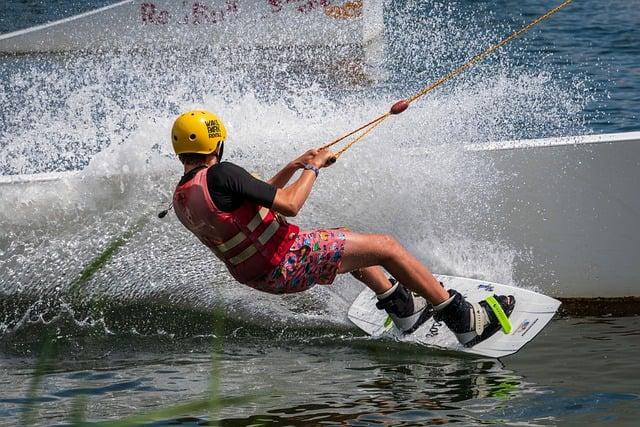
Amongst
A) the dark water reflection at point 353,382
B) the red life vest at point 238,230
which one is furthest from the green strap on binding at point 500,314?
the red life vest at point 238,230

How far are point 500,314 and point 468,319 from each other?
0.22 metres

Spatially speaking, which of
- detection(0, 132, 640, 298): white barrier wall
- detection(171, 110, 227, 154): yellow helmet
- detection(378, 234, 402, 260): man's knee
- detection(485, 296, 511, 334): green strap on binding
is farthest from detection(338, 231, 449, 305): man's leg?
detection(0, 132, 640, 298): white barrier wall

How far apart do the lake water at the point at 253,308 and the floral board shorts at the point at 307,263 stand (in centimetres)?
41

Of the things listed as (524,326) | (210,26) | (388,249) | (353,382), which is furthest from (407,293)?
(210,26)

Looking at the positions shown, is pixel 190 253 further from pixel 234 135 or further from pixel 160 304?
pixel 234 135

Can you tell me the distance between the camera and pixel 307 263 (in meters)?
5.00

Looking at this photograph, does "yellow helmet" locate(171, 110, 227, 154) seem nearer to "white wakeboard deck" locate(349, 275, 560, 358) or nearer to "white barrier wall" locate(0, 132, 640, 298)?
"white barrier wall" locate(0, 132, 640, 298)

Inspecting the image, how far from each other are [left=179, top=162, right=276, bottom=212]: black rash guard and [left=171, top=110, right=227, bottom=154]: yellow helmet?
116 mm

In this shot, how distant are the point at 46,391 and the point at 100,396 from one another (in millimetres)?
256

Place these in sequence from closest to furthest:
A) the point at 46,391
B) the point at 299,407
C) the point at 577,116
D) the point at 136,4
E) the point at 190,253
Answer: the point at 299,407
the point at 46,391
the point at 190,253
the point at 577,116
the point at 136,4

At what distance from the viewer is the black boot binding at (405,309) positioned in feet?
17.7

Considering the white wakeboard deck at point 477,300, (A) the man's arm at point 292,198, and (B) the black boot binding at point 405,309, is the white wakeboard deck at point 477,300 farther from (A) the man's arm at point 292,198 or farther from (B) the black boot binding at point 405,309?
(A) the man's arm at point 292,198

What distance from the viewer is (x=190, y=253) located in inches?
239

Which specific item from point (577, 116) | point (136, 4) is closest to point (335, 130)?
point (577, 116)
